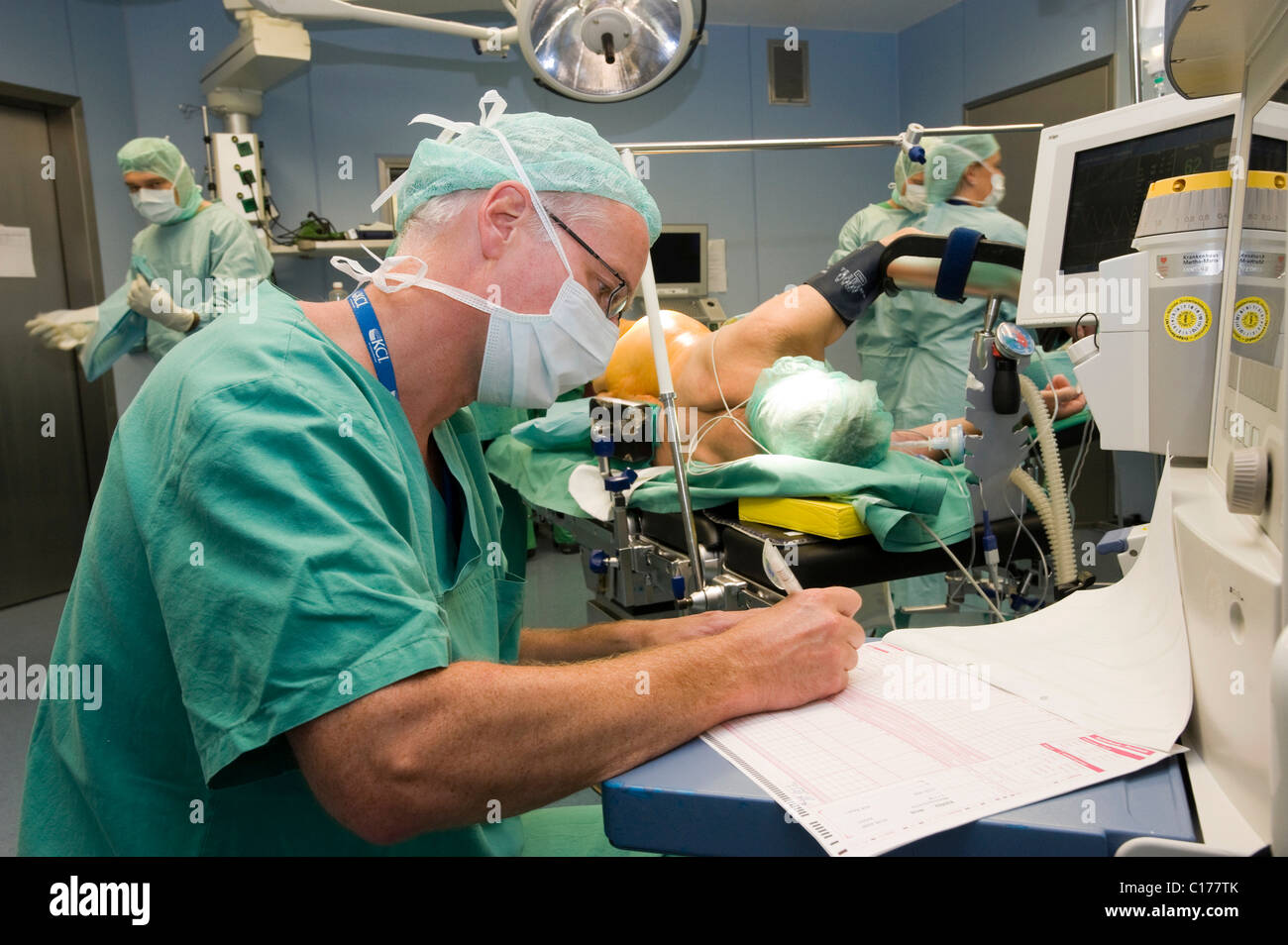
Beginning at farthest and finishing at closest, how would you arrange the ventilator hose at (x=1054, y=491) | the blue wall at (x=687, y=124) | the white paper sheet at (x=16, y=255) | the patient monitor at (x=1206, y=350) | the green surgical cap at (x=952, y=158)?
the blue wall at (x=687, y=124) < the white paper sheet at (x=16, y=255) < the green surgical cap at (x=952, y=158) < the ventilator hose at (x=1054, y=491) < the patient monitor at (x=1206, y=350)

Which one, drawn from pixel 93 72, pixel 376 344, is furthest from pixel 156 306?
pixel 376 344

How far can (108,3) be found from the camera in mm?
4316

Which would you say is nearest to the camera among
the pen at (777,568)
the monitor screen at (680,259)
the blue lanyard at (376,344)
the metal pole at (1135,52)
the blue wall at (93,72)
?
the blue lanyard at (376,344)

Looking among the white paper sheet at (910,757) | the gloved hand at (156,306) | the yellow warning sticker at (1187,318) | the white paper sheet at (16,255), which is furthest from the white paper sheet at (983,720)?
the white paper sheet at (16,255)

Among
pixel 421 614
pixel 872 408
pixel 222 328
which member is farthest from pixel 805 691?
pixel 872 408

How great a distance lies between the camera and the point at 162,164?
373 centimetres

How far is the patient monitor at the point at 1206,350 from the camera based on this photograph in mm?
603

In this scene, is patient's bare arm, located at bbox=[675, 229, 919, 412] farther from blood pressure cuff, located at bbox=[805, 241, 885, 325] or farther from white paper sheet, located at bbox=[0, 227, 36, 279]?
white paper sheet, located at bbox=[0, 227, 36, 279]

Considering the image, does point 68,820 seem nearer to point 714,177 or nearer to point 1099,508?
point 1099,508

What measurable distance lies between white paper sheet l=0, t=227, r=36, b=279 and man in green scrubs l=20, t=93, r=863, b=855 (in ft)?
12.8

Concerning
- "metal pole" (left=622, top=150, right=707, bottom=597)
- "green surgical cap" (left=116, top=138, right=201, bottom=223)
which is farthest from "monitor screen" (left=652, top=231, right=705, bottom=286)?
"metal pole" (left=622, top=150, right=707, bottom=597)

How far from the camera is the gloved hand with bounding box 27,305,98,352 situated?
3.82m

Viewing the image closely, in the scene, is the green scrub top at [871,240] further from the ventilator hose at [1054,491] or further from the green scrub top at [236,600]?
the green scrub top at [236,600]

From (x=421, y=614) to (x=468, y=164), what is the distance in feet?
1.85
